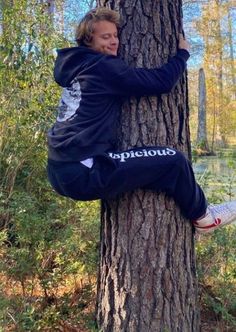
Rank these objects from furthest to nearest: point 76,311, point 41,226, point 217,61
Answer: point 217,61, point 41,226, point 76,311

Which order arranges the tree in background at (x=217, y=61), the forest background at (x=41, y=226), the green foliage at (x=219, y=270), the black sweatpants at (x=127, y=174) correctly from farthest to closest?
the tree in background at (x=217, y=61) < the green foliage at (x=219, y=270) < the forest background at (x=41, y=226) < the black sweatpants at (x=127, y=174)

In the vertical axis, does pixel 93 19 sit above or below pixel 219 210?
above

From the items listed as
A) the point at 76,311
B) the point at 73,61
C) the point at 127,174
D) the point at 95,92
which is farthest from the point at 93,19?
the point at 76,311

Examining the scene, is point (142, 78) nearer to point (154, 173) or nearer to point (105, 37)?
point (105, 37)

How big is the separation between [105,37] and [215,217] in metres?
1.22

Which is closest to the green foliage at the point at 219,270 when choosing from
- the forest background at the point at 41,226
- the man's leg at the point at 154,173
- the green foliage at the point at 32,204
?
the forest background at the point at 41,226

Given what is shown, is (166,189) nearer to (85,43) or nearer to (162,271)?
(162,271)

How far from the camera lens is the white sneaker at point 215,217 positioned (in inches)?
112

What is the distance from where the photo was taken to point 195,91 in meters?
25.8

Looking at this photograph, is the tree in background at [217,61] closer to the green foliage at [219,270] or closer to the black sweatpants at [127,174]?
the green foliage at [219,270]

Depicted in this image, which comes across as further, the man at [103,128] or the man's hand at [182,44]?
the man's hand at [182,44]

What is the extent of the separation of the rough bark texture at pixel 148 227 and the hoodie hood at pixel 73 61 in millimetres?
247

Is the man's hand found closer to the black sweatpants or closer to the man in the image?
the man

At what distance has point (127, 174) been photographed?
2.50 meters
